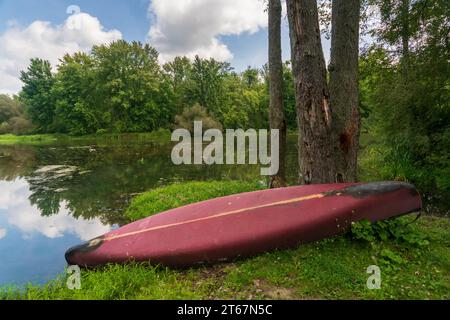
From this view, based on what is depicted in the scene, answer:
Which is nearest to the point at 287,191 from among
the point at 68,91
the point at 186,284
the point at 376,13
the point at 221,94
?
the point at 186,284

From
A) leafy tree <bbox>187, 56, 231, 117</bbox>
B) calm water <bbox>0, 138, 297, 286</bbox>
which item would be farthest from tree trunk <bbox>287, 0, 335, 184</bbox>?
leafy tree <bbox>187, 56, 231, 117</bbox>

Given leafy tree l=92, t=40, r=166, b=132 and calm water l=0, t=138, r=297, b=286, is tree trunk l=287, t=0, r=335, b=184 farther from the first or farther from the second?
leafy tree l=92, t=40, r=166, b=132

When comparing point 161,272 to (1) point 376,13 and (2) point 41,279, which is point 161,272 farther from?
(1) point 376,13

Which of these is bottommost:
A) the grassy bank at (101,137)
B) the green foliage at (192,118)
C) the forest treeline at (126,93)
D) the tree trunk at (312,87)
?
the tree trunk at (312,87)

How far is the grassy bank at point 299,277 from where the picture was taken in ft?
7.04

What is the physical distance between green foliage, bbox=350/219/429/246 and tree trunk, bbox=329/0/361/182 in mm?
767

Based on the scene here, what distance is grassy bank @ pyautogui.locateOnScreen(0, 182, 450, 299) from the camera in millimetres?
2145

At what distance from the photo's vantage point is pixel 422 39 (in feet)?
19.7

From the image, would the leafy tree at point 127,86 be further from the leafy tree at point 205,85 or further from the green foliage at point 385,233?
the green foliage at point 385,233

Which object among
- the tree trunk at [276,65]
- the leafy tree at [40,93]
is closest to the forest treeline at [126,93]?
the leafy tree at [40,93]

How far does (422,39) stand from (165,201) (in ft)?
22.6

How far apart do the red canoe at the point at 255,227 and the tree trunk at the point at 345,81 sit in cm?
63

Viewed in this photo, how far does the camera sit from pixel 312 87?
10.3ft

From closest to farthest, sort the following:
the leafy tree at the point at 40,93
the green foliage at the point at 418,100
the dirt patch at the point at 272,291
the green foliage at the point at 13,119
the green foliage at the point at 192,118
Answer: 1. the dirt patch at the point at 272,291
2. the green foliage at the point at 418,100
3. the green foliage at the point at 192,118
4. the leafy tree at the point at 40,93
5. the green foliage at the point at 13,119
